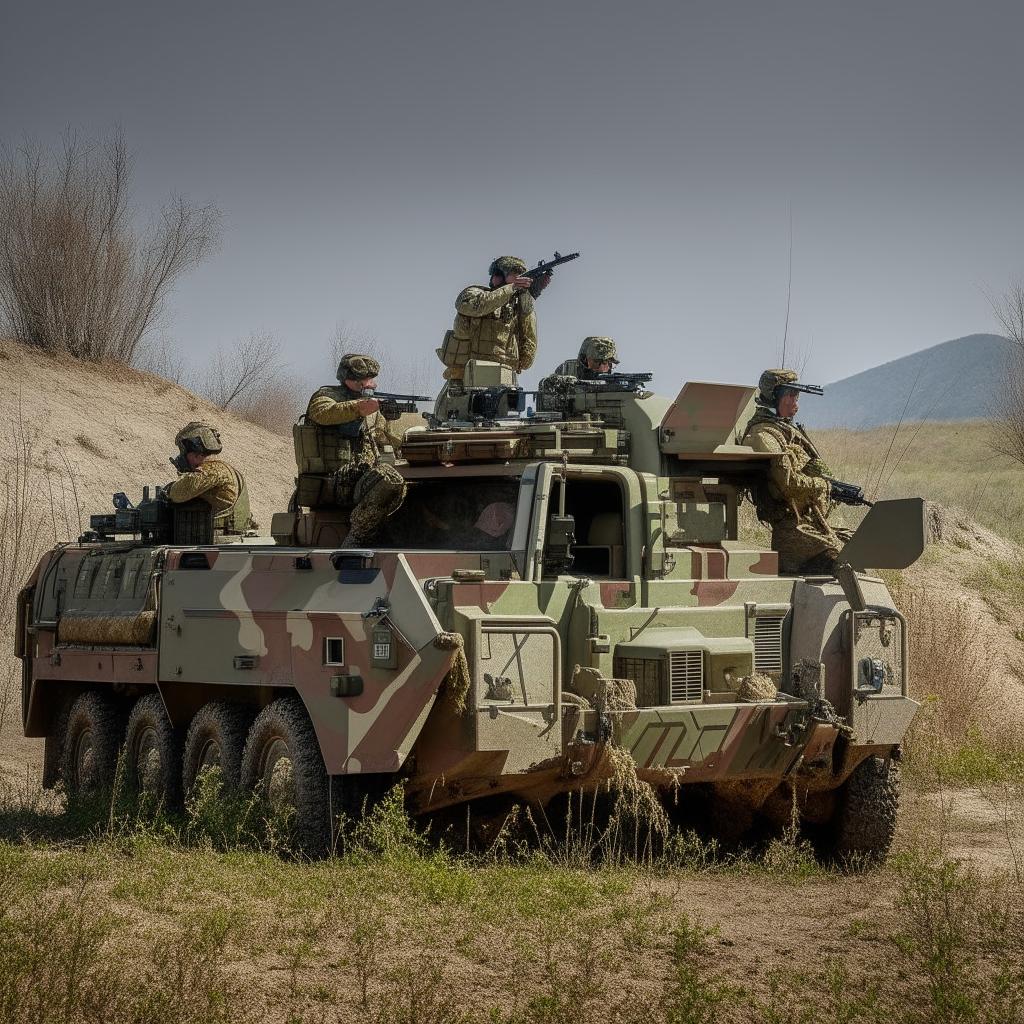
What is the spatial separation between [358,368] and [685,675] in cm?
368

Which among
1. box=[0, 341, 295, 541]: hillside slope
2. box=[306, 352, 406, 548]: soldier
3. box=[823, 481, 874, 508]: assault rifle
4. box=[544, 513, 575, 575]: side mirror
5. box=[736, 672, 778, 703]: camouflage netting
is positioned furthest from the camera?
box=[0, 341, 295, 541]: hillside slope

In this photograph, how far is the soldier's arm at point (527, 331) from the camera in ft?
41.9

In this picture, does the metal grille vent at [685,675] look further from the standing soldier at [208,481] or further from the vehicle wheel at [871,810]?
the standing soldier at [208,481]

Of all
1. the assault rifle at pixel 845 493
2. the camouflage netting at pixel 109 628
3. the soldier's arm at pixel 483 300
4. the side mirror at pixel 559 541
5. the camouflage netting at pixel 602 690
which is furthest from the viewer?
the soldier's arm at pixel 483 300

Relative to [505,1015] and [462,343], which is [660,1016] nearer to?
[505,1015]

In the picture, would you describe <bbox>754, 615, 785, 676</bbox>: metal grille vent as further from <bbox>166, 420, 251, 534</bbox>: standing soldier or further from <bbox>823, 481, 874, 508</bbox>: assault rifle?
<bbox>166, 420, 251, 534</bbox>: standing soldier

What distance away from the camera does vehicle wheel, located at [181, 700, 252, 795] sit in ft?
33.4

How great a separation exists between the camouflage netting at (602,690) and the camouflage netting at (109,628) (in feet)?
10.3

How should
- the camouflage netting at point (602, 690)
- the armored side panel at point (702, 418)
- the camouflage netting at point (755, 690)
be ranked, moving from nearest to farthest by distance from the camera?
the camouflage netting at point (602, 690)
the camouflage netting at point (755, 690)
the armored side panel at point (702, 418)

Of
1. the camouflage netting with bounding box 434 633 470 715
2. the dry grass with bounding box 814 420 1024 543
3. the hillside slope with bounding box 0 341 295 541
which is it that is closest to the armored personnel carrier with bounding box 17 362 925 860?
the camouflage netting with bounding box 434 633 470 715

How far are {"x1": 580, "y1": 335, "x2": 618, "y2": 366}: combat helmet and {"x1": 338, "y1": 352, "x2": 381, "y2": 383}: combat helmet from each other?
5.37 feet

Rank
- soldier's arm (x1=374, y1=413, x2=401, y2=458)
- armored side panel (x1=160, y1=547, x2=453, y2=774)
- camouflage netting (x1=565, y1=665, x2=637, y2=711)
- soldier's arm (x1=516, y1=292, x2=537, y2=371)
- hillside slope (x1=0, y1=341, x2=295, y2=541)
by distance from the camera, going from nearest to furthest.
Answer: armored side panel (x1=160, y1=547, x2=453, y2=774) → camouflage netting (x1=565, y1=665, x2=637, y2=711) → soldier's arm (x1=374, y1=413, x2=401, y2=458) → soldier's arm (x1=516, y1=292, x2=537, y2=371) → hillside slope (x1=0, y1=341, x2=295, y2=541)

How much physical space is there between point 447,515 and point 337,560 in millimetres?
1497

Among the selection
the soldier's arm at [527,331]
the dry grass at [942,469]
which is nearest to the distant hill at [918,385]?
the dry grass at [942,469]
